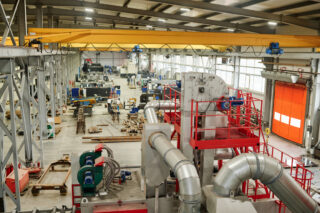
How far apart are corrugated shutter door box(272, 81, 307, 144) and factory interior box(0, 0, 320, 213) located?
7 cm

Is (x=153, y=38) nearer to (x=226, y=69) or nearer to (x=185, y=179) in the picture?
(x=185, y=179)

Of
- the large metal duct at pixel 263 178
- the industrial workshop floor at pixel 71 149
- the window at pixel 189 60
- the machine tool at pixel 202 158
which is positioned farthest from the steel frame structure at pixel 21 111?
the window at pixel 189 60

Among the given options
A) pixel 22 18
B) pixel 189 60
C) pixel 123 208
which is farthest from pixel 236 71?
pixel 123 208

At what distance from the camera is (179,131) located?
8938mm

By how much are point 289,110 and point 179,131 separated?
1251cm

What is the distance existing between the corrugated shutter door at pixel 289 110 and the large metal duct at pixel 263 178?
37.8 feet

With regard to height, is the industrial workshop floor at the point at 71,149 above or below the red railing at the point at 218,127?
below

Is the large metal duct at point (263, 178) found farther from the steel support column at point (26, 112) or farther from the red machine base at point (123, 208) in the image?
the steel support column at point (26, 112)

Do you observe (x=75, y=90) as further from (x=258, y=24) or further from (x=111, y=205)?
(x=111, y=205)

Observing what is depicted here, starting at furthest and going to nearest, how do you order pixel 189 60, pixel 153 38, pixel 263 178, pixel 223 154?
pixel 189 60 < pixel 153 38 < pixel 223 154 < pixel 263 178

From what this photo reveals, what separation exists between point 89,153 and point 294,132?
13877 mm

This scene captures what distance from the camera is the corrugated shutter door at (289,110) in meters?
17.6

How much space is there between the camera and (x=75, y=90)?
26203 millimetres

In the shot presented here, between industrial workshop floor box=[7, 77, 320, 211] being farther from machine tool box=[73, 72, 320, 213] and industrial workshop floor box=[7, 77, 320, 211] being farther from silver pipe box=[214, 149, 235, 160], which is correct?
silver pipe box=[214, 149, 235, 160]
